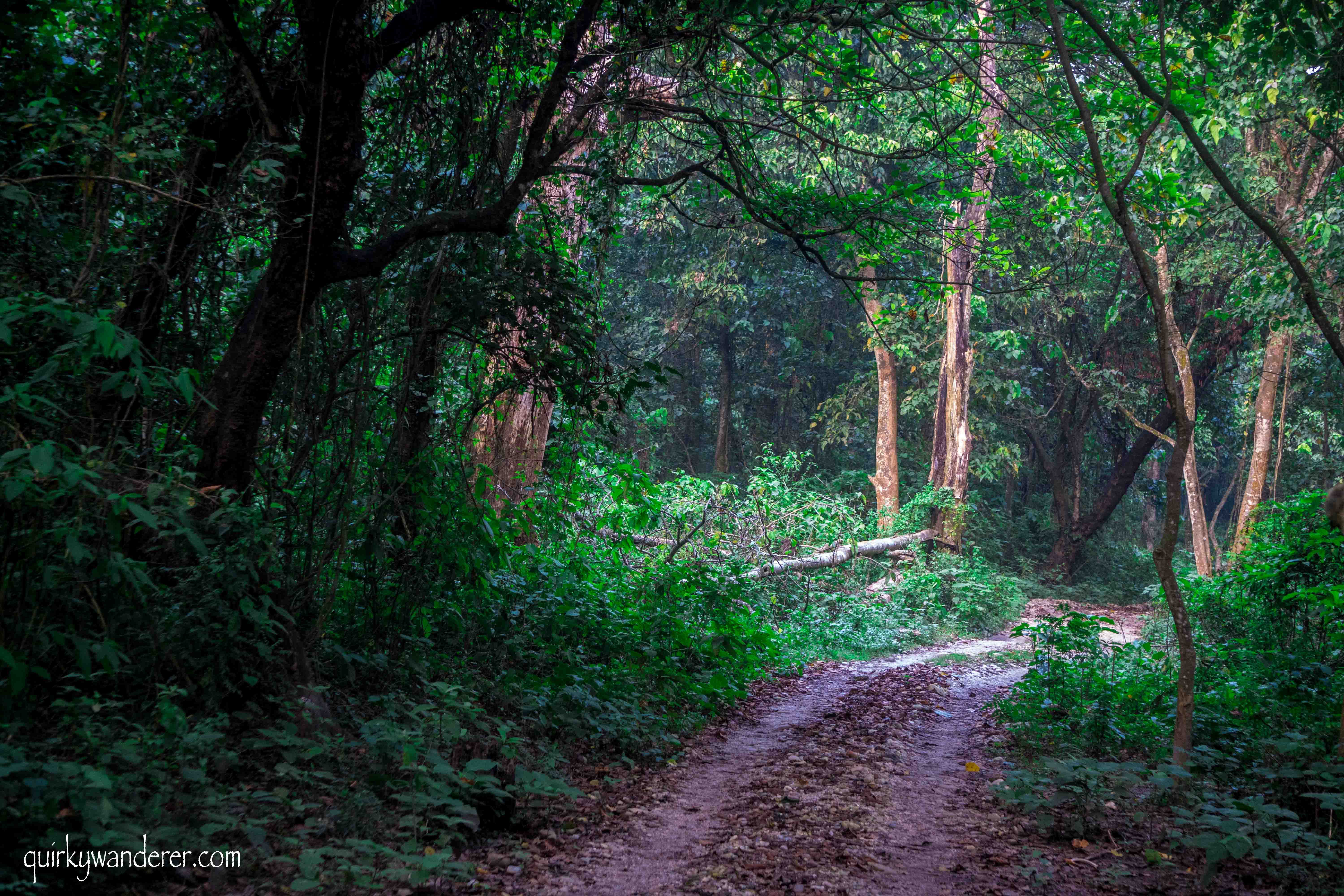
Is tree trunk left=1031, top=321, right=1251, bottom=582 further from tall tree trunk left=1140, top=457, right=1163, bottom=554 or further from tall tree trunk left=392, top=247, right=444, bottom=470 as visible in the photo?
tall tree trunk left=392, top=247, right=444, bottom=470

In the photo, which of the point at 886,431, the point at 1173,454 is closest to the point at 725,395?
the point at 886,431

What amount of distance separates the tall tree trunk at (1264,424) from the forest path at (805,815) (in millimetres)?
10801

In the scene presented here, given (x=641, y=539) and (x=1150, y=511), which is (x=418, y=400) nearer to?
(x=641, y=539)

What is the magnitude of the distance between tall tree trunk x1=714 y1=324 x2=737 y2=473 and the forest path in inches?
697

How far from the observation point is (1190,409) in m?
18.1

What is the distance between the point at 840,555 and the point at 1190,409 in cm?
882

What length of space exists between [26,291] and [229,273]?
1.63 m

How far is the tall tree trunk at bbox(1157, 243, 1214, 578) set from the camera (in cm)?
1608

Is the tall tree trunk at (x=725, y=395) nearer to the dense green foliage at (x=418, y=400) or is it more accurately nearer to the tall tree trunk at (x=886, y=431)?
the tall tree trunk at (x=886, y=431)

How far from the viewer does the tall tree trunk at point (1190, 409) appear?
16078mm

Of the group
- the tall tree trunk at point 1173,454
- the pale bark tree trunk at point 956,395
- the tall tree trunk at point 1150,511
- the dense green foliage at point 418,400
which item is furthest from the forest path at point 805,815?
the tall tree trunk at point 1150,511

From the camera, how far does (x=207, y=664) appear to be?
13.4ft

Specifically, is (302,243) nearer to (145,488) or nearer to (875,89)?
(145,488)

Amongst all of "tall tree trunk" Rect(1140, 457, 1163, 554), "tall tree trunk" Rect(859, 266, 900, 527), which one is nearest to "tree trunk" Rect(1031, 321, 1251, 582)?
"tall tree trunk" Rect(859, 266, 900, 527)
